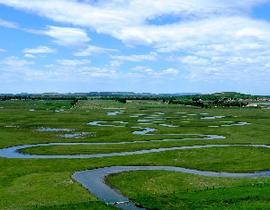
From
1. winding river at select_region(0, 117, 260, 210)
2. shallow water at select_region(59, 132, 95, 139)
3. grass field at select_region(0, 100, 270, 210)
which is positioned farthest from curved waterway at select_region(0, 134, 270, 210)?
shallow water at select_region(59, 132, 95, 139)

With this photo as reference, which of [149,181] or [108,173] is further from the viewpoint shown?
[108,173]

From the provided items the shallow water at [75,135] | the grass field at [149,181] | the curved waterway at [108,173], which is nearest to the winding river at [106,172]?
the curved waterway at [108,173]

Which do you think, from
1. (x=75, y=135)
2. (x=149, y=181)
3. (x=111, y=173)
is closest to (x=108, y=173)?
(x=111, y=173)

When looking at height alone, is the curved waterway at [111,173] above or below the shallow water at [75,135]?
below

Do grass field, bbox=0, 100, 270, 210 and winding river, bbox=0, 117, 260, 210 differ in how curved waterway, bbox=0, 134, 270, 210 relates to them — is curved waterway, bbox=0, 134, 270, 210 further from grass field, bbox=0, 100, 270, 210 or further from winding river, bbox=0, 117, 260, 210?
grass field, bbox=0, 100, 270, 210

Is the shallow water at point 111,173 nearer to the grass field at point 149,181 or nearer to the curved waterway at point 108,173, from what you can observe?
the curved waterway at point 108,173

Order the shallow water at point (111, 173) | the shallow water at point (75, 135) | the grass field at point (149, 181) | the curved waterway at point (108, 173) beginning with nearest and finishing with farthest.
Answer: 1. the grass field at point (149, 181)
2. the shallow water at point (111, 173)
3. the curved waterway at point (108, 173)
4. the shallow water at point (75, 135)

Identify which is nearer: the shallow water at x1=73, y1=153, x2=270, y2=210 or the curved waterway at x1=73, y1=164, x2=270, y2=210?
the curved waterway at x1=73, y1=164, x2=270, y2=210

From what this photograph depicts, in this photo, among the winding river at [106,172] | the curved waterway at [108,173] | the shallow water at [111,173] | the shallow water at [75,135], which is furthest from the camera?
the shallow water at [75,135]

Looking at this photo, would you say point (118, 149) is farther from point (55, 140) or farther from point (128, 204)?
point (128, 204)

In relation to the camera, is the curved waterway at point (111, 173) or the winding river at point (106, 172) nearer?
the curved waterway at point (111, 173)

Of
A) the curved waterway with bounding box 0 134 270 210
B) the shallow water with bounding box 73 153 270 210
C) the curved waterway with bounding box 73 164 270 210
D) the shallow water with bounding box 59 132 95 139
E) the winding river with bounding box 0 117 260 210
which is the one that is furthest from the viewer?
the shallow water with bounding box 59 132 95 139

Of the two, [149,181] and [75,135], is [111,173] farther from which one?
[75,135]

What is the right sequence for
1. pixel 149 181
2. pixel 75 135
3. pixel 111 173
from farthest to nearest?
pixel 75 135
pixel 111 173
pixel 149 181
